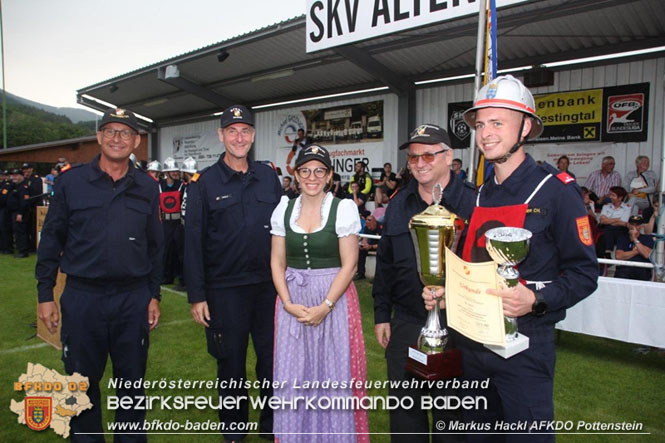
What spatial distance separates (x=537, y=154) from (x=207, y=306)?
33.2 ft

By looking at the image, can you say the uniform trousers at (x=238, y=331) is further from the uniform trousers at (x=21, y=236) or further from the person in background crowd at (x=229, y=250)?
the uniform trousers at (x=21, y=236)

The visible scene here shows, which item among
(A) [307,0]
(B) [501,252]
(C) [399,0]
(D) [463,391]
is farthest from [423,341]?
(A) [307,0]

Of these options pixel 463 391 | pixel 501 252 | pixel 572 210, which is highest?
pixel 572 210

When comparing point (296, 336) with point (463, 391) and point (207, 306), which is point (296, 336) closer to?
point (207, 306)

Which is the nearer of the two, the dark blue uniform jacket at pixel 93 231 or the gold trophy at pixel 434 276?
the gold trophy at pixel 434 276

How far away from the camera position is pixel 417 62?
1231cm

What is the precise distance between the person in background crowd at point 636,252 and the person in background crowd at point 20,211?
45.2 feet

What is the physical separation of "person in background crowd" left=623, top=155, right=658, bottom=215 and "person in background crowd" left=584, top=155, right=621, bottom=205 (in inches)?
13.8

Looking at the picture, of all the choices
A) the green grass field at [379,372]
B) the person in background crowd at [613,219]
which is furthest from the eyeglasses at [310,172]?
the person in background crowd at [613,219]

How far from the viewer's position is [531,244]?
194 centimetres

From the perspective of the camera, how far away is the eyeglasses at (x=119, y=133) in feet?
9.84

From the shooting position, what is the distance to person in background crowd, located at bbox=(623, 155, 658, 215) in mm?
9031

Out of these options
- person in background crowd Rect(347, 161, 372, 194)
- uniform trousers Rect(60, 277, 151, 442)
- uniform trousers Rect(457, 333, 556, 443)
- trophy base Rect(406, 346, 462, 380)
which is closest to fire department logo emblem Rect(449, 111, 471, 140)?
person in background crowd Rect(347, 161, 372, 194)

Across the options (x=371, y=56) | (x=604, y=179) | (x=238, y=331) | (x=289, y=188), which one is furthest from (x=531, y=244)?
(x=289, y=188)
